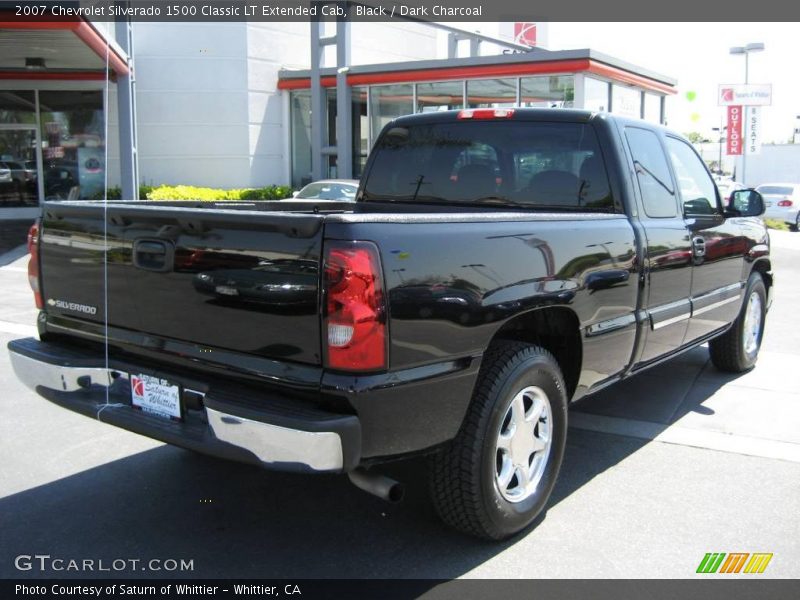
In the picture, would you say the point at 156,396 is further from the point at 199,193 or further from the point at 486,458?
the point at 199,193

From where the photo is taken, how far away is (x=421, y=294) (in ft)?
10.1

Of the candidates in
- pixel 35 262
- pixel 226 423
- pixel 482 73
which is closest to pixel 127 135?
pixel 482 73

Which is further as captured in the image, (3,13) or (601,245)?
(3,13)

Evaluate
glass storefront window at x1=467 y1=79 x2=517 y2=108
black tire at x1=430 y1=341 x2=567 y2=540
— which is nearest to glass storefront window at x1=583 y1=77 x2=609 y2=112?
glass storefront window at x1=467 y1=79 x2=517 y2=108

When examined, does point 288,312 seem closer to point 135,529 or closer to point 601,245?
point 135,529

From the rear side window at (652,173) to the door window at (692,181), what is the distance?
7.3 inches

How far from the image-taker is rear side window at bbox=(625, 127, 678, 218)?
4.79 metres

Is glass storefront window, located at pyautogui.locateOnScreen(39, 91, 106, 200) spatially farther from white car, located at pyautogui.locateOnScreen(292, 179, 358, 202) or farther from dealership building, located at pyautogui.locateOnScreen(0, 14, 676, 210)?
white car, located at pyautogui.locateOnScreen(292, 179, 358, 202)

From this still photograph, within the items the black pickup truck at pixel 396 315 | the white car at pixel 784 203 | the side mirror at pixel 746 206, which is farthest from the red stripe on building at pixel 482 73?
the black pickup truck at pixel 396 315

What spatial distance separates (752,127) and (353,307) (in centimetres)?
3026

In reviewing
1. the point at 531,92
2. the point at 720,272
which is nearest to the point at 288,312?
the point at 720,272

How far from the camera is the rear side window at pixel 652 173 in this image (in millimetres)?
4789

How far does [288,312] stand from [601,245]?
1827 mm

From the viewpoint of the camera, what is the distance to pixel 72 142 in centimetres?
2136
